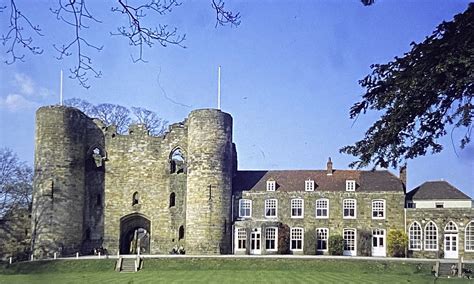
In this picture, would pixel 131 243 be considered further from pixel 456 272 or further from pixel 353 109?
pixel 353 109

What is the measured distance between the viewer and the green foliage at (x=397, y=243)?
39.4 metres

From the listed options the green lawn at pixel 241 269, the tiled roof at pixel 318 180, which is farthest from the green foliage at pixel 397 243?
the green lawn at pixel 241 269

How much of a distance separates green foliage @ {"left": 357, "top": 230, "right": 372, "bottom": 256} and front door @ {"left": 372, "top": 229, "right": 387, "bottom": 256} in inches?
11.8

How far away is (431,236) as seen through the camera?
40000 mm

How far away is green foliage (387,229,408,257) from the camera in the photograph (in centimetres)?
3944

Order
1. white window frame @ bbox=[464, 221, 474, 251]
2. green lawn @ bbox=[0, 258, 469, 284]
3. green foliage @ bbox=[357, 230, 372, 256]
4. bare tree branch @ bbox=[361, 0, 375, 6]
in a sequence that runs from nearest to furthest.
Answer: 1. bare tree branch @ bbox=[361, 0, 375, 6]
2. green lawn @ bbox=[0, 258, 469, 284]
3. white window frame @ bbox=[464, 221, 474, 251]
4. green foliage @ bbox=[357, 230, 372, 256]

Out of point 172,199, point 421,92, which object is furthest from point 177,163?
point 421,92

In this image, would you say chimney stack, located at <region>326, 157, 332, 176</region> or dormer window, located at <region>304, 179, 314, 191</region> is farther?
chimney stack, located at <region>326, 157, 332, 176</region>

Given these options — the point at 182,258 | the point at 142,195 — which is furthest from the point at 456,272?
the point at 142,195

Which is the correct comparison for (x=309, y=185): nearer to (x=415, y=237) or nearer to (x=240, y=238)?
(x=240, y=238)

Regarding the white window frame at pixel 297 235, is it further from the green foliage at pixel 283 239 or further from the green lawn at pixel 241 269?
the green lawn at pixel 241 269

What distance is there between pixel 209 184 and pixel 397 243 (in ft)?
37.8

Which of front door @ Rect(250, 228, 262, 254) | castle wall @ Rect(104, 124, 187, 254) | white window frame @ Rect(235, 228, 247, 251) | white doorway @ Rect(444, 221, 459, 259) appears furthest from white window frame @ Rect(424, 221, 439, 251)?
castle wall @ Rect(104, 124, 187, 254)

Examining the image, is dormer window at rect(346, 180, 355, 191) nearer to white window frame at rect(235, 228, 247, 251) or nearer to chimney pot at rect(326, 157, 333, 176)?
chimney pot at rect(326, 157, 333, 176)
